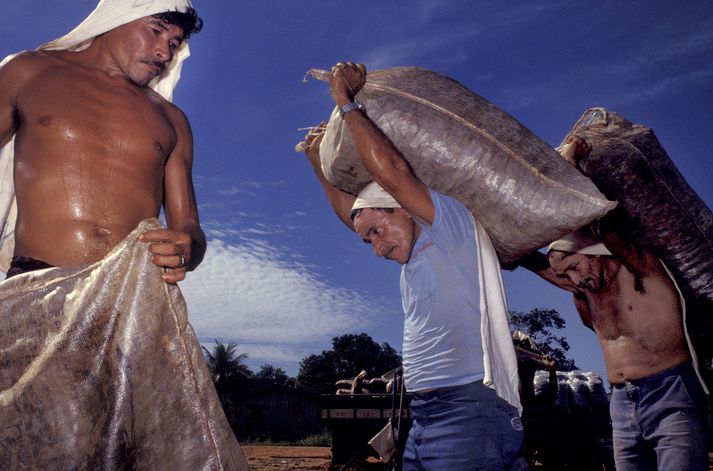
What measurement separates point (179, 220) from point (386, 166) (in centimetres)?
97

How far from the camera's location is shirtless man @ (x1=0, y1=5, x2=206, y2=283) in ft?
6.90

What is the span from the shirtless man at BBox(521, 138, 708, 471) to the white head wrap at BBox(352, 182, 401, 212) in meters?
1.37

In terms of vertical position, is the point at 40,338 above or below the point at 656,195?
below

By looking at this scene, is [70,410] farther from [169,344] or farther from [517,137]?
[517,137]

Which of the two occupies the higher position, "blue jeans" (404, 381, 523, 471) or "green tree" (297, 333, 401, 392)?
"green tree" (297, 333, 401, 392)

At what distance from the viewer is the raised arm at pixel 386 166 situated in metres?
2.48

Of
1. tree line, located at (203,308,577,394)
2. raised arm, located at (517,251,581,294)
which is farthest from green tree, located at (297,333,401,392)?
raised arm, located at (517,251,581,294)

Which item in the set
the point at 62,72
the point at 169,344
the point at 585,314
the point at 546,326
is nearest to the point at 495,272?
the point at 169,344

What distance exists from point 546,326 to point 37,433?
4449 cm

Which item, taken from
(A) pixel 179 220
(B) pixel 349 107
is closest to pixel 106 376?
(A) pixel 179 220

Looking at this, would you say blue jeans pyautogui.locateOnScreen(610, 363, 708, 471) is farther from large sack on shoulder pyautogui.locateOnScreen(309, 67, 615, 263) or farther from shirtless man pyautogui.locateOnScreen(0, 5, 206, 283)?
shirtless man pyautogui.locateOnScreen(0, 5, 206, 283)

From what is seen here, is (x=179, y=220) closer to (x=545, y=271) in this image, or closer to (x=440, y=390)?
(x=440, y=390)

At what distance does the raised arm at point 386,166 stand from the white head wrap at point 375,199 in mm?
134

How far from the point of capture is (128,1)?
8.79 ft
